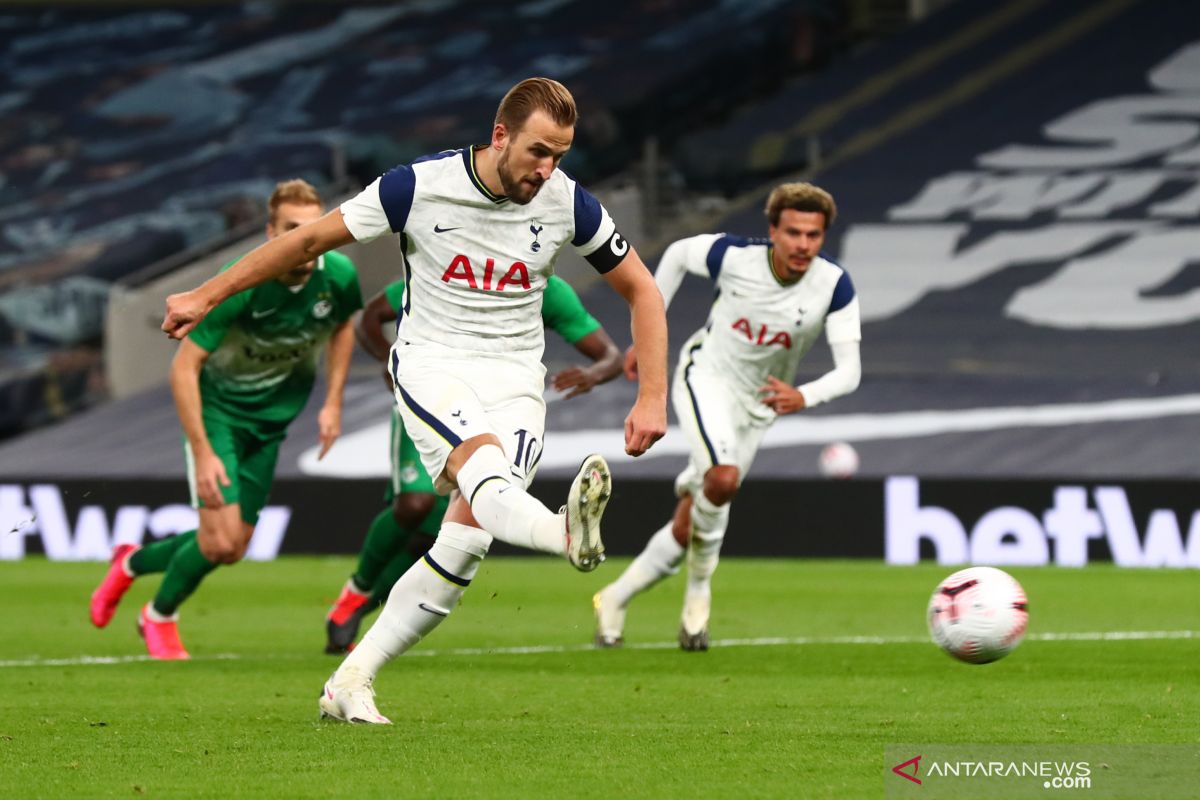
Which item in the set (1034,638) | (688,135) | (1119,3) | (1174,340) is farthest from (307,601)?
(1119,3)

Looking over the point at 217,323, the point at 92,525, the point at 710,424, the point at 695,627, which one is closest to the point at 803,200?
the point at 710,424

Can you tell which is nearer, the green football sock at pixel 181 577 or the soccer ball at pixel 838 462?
the green football sock at pixel 181 577

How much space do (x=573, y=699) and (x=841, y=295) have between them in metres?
2.85

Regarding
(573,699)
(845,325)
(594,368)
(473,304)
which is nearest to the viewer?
(473,304)

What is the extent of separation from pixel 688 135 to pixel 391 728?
18091 millimetres

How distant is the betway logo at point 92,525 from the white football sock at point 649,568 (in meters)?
6.95

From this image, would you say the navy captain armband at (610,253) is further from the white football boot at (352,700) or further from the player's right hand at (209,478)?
the player's right hand at (209,478)

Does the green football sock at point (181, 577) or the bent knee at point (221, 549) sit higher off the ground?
the bent knee at point (221, 549)

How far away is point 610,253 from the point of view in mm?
5777

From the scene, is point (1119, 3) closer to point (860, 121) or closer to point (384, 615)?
point (860, 121)

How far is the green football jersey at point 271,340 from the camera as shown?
804 centimetres

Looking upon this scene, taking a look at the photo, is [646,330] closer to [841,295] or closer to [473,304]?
[473,304]

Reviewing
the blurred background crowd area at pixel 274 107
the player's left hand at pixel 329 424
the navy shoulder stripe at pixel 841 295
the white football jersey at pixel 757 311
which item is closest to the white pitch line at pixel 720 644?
the player's left hand at pixel 329 424

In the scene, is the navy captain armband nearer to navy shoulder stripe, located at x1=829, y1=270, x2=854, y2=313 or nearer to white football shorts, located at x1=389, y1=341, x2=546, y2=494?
white football shorts, located at x1=389, y1=341, x2=546, y2=494
